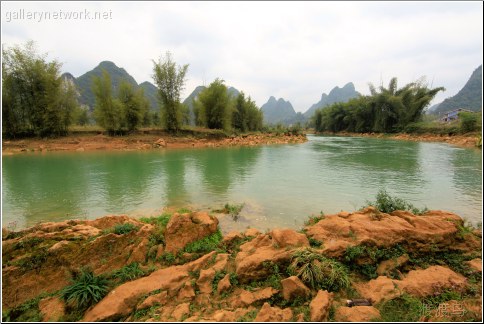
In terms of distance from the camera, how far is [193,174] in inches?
507

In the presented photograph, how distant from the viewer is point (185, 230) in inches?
194

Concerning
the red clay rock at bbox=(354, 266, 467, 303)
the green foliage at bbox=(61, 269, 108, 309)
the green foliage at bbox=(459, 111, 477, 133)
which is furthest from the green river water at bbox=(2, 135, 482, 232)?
the green foliage at bbox=(459, 111, 477, 133)

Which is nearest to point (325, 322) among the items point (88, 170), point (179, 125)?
point (88, 170)

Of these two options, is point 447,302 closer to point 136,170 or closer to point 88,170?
point 136,170

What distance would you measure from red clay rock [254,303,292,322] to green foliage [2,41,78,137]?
30.9 metres

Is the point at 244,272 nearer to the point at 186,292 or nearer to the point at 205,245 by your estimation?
the point at 186,292

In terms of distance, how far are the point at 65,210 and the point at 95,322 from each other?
18.8 feet

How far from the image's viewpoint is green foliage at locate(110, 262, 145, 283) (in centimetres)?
400

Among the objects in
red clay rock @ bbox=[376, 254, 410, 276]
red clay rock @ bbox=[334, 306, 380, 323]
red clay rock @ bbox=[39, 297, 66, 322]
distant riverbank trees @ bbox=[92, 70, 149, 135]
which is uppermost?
distant riverbank trees @ bbox=[92, 70, 149, 135]

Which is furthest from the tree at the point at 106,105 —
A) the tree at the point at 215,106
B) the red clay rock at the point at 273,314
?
the red clay rock at the point at 273,314

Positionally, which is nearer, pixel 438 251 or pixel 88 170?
pixel 438 251

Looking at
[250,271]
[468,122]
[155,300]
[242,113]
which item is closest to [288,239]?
[250,271]

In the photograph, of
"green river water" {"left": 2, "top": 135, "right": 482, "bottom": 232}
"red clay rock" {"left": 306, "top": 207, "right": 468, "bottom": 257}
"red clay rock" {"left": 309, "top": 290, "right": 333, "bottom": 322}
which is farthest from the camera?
"green river water" {"left": 2, "top": 135, "right": 482, "bottom": 232}

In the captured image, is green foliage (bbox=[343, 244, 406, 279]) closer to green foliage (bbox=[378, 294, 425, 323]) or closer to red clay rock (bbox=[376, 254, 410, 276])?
red clay rock (bbox=[376, 254, 410, 276])
